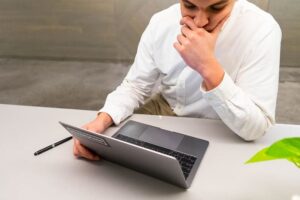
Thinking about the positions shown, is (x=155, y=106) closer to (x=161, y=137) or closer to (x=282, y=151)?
(x=161, y=137)

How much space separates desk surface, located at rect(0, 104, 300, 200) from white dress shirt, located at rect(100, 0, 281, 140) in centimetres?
8

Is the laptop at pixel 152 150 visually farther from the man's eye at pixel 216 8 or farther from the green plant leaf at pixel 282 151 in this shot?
the man's eye at pixel 216 8

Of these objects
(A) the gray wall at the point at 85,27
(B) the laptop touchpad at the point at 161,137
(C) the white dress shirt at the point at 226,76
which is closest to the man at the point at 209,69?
(C) the white dress shirt at the point at 226,76

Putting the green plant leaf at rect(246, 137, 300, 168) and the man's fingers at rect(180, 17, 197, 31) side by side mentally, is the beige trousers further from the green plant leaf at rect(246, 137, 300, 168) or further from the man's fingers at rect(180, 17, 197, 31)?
the green plant leaf at rect(246, 137, 300, 168)

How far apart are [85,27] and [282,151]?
10.8ft

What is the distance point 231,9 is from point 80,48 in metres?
2.81

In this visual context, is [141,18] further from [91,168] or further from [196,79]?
[91,168]

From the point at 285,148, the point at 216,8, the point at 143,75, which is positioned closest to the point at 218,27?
the point at 216,8

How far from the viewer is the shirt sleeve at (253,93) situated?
966 millimetres

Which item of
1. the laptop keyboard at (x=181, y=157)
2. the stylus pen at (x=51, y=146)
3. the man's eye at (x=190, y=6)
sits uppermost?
the man's eye at (x=190, y=6)

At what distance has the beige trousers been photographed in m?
1.41

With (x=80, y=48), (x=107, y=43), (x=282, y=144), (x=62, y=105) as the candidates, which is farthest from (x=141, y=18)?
(x=282, y=144)

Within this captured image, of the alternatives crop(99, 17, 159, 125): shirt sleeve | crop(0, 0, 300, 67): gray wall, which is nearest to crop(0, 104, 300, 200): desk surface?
crop(99, 17, 159, 125): shirt sleeve

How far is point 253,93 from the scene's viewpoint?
104cm
